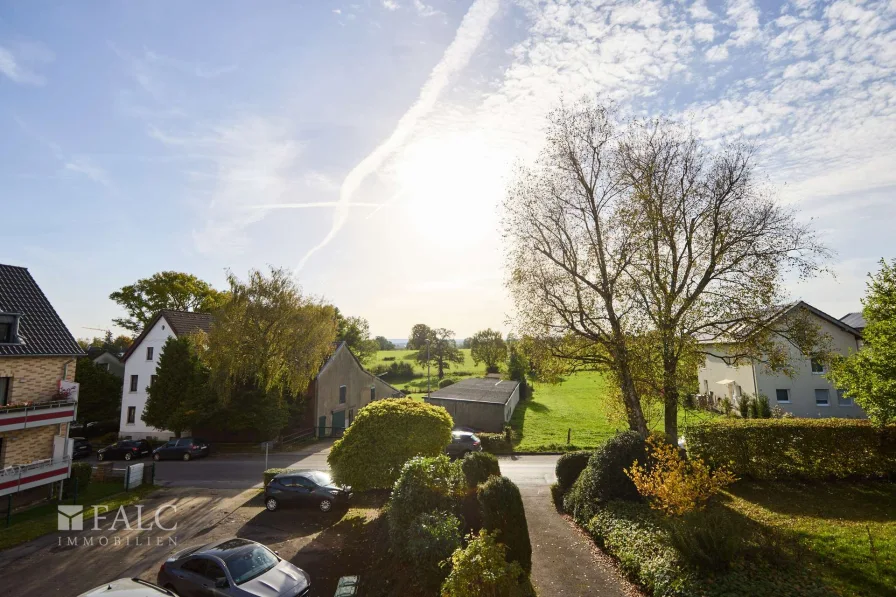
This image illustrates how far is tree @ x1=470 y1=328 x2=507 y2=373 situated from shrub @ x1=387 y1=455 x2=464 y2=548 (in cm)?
6071

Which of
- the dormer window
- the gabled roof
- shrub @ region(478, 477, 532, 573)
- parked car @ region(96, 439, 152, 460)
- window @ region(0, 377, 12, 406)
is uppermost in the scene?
the gabled roof

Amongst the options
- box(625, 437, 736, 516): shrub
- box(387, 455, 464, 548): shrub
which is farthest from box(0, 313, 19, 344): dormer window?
box(625, 437, 736, 516): shrub

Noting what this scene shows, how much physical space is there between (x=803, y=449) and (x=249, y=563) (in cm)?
1912

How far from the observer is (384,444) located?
15.4 metres

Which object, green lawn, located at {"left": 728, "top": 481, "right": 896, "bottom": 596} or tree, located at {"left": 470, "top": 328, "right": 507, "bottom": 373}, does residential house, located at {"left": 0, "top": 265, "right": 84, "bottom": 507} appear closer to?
green lawn, located at {"left": 728, "top": 481, "right": 896, "bottom": 596}

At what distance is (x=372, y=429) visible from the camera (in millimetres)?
15547

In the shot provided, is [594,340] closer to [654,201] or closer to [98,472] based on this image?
[654,201]

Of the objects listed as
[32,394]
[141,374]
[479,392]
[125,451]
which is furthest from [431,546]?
[141,374]

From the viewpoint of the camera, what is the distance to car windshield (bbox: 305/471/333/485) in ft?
56.7

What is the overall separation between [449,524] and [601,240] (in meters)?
12.8

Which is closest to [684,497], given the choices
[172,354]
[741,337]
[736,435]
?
[736,435]

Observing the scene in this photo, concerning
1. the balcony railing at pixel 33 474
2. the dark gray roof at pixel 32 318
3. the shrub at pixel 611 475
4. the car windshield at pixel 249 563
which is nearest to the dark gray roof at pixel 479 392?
the shrub at pixel 611 475

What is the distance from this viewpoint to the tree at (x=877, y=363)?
1482cm

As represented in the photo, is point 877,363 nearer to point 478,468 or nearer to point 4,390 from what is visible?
point 478,468
